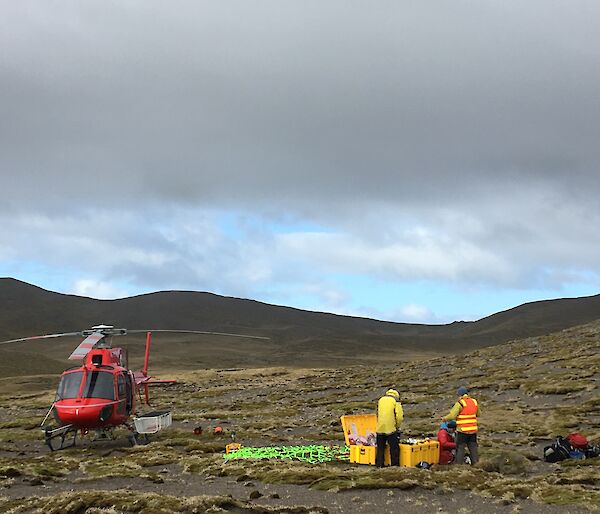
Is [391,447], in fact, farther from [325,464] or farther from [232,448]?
[232,448]

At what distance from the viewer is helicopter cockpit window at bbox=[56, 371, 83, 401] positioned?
74.8 ft

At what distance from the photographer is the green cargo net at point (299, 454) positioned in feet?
60.5

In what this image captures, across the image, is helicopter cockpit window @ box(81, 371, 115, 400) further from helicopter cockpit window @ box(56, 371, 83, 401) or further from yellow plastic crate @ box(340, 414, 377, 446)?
yellow plastic crate @ box(340, 414, 377, 446)

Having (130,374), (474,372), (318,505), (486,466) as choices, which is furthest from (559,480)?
(474,372)

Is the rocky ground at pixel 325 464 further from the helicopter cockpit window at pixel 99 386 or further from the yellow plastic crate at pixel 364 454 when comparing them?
the helicopter cockpit window at pixel 99 386

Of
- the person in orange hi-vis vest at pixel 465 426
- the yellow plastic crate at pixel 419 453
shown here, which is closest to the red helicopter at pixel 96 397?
the yellow plastic crate at pixel 419 453

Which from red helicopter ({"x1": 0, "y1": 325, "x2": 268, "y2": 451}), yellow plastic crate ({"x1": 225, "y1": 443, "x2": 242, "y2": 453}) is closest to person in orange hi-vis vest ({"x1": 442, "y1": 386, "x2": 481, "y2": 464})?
yellow plastic crate ({"x1": 225, "y1": 443, "x2": 242, "y2": 453})

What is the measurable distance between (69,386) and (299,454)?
8932 millimetres

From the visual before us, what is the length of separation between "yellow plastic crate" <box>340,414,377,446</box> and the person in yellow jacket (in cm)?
160

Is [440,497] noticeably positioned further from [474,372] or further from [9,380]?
[9,380]

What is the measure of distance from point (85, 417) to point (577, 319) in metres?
176

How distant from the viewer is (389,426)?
53.3 ft

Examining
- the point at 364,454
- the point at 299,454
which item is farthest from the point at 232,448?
the point at 364,454

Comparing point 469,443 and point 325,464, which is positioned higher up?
point 469,443
